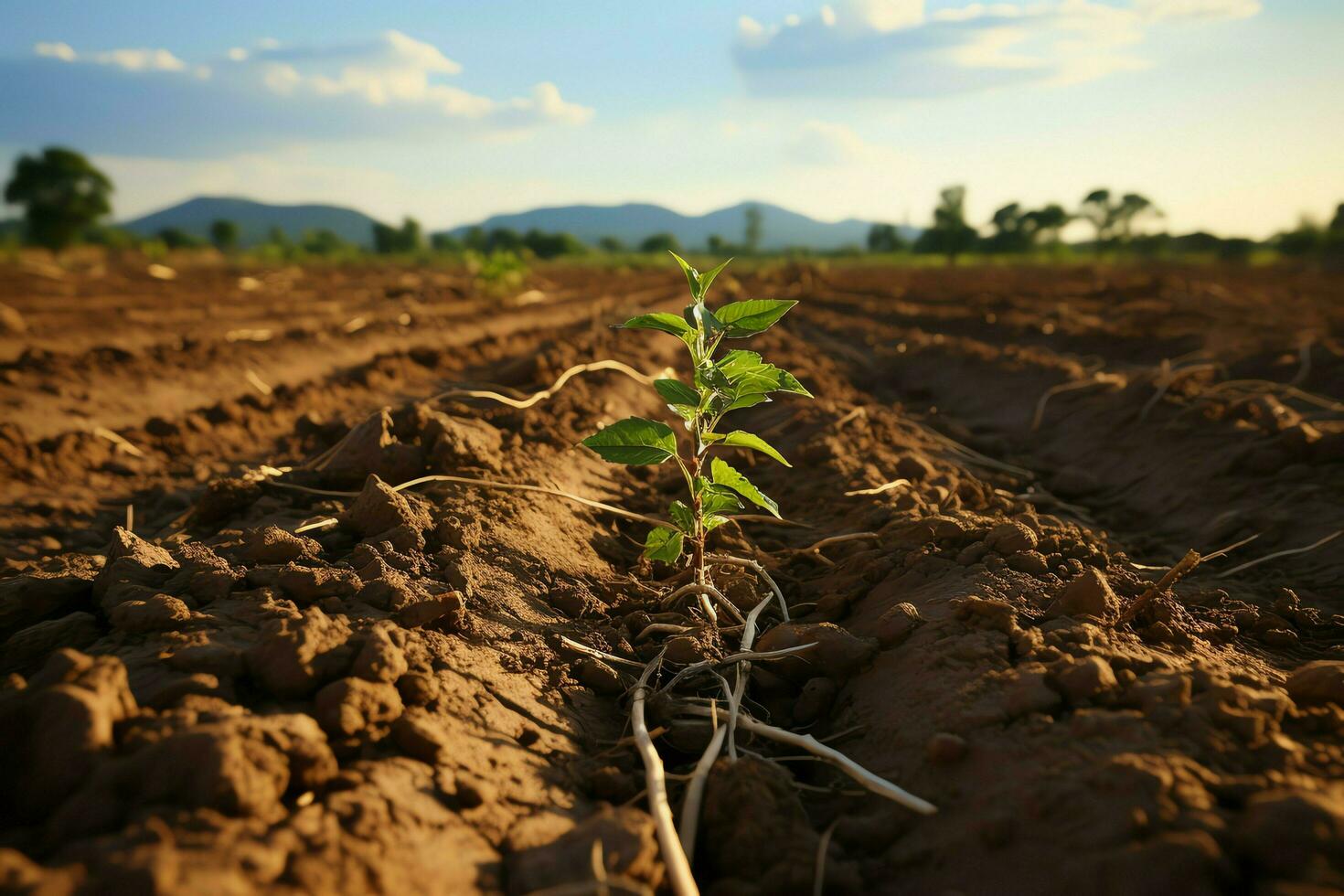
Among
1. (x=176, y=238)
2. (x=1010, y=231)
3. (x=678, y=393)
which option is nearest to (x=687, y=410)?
(x=678, y=393)

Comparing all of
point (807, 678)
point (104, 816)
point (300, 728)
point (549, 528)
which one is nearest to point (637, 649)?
point (807, 678)

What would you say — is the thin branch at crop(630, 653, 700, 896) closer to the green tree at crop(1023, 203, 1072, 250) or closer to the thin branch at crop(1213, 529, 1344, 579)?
the thin branch at crop(1213, 529, 1344, 579)

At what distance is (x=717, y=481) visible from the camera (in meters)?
2.54

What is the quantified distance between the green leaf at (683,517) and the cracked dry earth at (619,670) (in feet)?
1.02

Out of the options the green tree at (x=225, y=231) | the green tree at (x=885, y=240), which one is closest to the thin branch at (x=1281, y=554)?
the green tree at (x=885, y=240)

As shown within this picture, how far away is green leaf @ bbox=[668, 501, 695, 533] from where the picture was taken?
255cm

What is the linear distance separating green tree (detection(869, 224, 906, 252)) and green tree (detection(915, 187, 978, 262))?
4.47m

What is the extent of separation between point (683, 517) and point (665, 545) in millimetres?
114

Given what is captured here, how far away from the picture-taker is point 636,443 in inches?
95.0

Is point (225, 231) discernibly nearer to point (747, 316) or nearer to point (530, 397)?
point (530, 397)

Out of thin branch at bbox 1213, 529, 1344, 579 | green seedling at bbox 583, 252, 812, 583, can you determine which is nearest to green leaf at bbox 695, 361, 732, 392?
green seedling at bbox 583, 252, 812, 583

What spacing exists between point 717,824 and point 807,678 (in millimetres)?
724

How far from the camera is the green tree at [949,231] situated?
178 feet

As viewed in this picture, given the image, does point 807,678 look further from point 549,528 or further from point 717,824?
point 549,528
